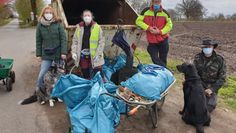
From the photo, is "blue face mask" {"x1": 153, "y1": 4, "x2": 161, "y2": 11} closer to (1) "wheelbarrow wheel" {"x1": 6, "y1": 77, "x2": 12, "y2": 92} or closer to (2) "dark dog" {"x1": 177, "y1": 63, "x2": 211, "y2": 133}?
(2) "dark dog" {"x1": 177, "y1": 63, "x2": 211, "y2": 133}

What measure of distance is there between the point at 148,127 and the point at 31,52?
407 inches

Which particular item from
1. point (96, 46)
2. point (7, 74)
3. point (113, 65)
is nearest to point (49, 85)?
point (7, 74)

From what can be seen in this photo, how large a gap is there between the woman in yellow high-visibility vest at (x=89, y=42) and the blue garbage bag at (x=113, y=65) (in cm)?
56

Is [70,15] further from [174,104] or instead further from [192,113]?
[192,113]

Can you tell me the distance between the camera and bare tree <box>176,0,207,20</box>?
224ft

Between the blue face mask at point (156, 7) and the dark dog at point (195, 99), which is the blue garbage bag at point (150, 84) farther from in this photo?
the blue face mask at point (156, 7)

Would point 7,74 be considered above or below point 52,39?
below

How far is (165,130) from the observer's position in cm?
640

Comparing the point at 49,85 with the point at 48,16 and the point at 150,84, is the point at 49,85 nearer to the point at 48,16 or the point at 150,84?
the point at 48,16

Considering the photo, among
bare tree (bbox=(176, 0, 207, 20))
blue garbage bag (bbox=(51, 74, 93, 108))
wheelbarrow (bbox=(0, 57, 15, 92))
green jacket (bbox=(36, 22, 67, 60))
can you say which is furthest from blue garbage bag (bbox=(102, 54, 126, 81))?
bare tree (bbox=(176, 0, 207, 20))

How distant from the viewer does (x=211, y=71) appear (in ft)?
23.5

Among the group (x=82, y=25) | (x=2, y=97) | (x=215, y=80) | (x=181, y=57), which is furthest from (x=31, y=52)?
(x=215, y=80)

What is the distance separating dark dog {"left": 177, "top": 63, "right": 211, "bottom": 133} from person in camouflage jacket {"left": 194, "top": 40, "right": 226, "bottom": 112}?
2.12 feet

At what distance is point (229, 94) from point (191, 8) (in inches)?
2448
